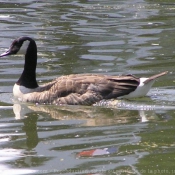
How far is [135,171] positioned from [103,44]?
9.66 metres

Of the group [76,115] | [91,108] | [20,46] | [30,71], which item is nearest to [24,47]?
[20,46]

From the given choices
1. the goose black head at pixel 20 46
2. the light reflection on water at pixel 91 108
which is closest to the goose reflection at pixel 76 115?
the light reflection on water at pixel 91 108

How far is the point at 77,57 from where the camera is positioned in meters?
15.7

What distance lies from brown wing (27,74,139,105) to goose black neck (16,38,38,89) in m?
0.55

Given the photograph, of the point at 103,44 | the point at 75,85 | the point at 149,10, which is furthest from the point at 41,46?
the point at 149,10

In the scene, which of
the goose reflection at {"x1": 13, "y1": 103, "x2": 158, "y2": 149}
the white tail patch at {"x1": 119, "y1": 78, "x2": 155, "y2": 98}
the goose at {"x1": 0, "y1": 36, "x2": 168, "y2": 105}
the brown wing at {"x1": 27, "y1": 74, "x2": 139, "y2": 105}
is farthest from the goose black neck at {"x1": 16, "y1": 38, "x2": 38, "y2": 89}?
the white tail patch at {"x1": 119, "y1": 78, "x2": 155, "y2": 98}

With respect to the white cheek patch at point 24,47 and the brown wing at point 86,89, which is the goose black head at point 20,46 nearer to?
the white cheek patch at point 24,47

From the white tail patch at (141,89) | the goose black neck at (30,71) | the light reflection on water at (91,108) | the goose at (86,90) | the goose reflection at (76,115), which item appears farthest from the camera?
the goose black neck at (30,71)

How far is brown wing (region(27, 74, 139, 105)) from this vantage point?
11945mm

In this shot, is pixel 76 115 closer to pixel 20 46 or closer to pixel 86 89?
pixel 86 89

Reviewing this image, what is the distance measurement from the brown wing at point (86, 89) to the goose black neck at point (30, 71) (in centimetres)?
55

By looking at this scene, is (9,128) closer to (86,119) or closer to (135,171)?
(86,119)

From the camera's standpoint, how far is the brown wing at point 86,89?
39.2ft

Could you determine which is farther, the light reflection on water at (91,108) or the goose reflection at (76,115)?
the goose reflection at (76,115)
